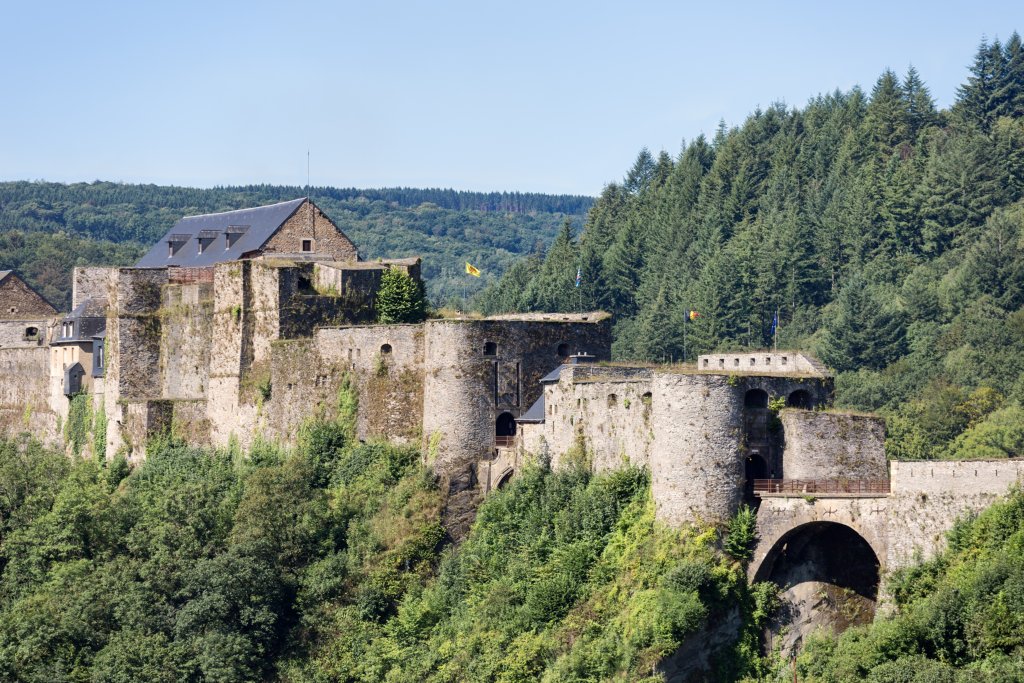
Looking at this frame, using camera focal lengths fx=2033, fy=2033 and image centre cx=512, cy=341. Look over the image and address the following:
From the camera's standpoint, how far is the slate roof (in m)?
78.0

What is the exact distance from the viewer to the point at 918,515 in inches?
1997

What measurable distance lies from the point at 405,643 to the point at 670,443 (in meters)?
12.0

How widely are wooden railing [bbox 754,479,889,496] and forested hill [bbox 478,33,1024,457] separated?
1295 inches

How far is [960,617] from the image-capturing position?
4809 cm

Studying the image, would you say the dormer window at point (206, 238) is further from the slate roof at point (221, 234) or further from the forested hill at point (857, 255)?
the forested hill at point (857, 255)

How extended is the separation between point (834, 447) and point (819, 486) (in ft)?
4.38

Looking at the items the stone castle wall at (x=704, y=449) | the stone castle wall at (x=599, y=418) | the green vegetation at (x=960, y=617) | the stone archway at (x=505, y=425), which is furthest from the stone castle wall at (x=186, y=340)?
the green vegetation at (x=960, y=617)

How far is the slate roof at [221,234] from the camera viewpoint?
78000mm

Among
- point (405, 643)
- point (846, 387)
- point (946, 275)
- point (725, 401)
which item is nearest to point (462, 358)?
point (405, 643)

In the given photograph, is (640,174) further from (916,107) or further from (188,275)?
(188,275)

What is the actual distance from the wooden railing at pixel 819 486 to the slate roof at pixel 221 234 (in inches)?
1129

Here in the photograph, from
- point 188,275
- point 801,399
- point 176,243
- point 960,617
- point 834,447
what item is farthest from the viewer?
point 176,243

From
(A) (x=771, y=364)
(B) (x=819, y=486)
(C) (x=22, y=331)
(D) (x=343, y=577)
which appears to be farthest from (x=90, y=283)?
(B) (x=819, y=486)

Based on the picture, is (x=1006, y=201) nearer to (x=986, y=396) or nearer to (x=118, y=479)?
(x=986, y=396)
